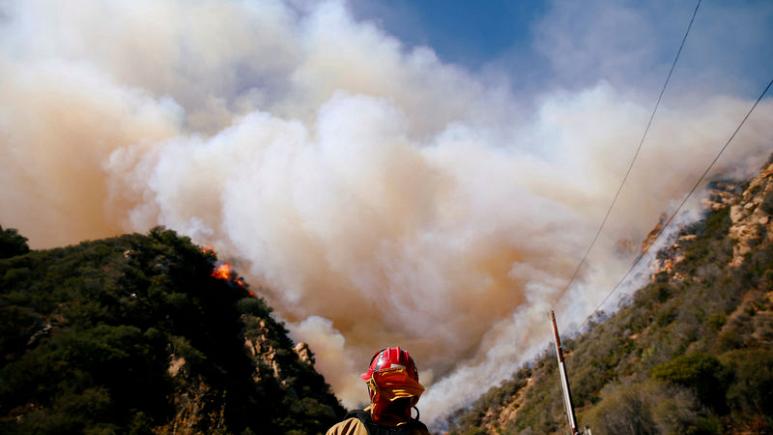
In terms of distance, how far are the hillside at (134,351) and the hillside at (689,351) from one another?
81.5 ft

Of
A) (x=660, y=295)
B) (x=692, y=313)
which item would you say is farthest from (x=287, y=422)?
(x=660, y=295)

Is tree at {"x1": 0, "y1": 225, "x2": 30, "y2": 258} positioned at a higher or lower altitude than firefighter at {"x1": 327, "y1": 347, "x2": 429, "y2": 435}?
higher

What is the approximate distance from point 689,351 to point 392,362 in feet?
138

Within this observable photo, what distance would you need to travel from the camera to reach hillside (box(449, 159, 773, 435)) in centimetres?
2602

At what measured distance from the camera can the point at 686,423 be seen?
2533cm

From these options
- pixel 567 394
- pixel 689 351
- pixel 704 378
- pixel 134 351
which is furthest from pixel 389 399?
pixel 689 351

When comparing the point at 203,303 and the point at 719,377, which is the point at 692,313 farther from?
the point at 203,303

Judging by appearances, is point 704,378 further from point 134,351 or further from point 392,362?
point 134,351

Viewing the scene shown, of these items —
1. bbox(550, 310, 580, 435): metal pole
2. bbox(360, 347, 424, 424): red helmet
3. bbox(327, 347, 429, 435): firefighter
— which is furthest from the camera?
bbox(550, 310, 580, 435): metal pole

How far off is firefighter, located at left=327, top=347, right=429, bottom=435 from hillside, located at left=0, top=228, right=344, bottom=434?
21.6 meters

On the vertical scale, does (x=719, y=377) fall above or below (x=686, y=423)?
above

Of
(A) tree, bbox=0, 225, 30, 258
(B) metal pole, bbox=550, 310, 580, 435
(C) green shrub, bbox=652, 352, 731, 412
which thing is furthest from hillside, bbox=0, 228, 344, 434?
(C) green shrub, bbox=652, 352, 731, 412

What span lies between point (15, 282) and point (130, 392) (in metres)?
11.7

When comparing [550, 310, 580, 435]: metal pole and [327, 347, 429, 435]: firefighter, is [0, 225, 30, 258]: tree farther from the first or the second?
[327, 347, 429, 435]: firefighter
